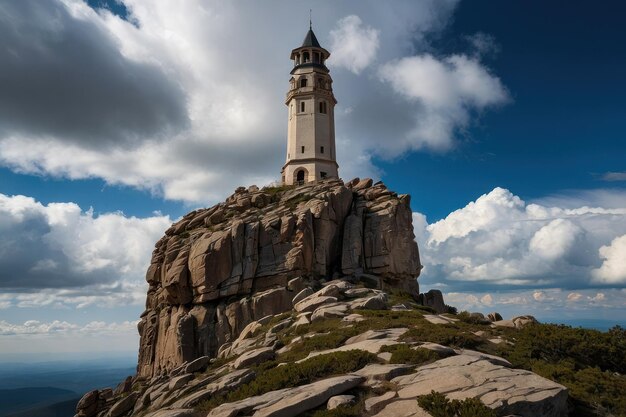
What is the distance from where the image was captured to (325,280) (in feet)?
166

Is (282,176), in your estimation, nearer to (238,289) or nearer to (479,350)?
(238,289)

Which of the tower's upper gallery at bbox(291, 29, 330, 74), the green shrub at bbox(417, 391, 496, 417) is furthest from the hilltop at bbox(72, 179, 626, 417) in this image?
the tower's upper gallery at bbox(291, 29, 330, 74)

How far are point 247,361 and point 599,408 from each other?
647 inches

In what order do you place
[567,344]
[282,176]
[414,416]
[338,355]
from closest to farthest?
[414,416], [338,355], [567,344], [282,176]

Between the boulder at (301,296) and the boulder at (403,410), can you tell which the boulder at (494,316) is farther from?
the boulder at (403,410)

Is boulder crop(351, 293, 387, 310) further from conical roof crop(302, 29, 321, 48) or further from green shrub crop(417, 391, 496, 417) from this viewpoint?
conical roof crop(302, 29, 321, 48)

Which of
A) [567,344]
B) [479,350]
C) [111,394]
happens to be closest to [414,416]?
[479,350]

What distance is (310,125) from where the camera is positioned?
232ft

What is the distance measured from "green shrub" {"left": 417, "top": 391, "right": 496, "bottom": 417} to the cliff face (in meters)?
31.5

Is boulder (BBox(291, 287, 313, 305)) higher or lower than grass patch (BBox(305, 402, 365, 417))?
higher

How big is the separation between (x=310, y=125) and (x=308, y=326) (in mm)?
44902

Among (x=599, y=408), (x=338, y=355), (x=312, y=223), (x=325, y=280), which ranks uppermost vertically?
(x=312, y=223)

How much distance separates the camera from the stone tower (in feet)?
228

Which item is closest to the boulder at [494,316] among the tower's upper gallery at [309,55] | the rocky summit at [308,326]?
the rocky summit at [308,326]
